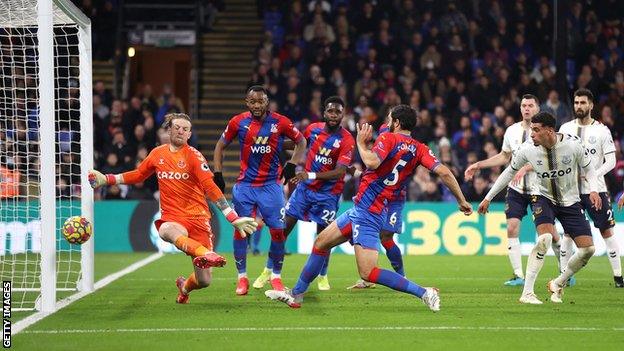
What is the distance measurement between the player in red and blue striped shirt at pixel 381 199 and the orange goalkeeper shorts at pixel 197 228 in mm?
1050

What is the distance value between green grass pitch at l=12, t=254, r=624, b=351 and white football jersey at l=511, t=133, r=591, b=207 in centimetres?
113

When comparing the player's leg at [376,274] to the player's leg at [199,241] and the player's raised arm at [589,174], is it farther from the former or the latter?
the player's raised arm at [589,174]

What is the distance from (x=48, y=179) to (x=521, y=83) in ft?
49.6

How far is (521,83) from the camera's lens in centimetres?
2328

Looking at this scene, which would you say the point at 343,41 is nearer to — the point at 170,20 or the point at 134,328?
the point at 170,20

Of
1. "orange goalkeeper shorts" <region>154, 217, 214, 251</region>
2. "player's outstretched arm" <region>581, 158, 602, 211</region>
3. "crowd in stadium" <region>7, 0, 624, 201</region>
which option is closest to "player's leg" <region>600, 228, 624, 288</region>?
"player's outstretched arm" <region>581, 158, 602, 211</region>

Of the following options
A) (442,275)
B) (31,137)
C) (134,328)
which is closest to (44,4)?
(134,328)

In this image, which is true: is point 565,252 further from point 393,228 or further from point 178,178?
point 178,178

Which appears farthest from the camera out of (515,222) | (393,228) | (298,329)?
(515,222)

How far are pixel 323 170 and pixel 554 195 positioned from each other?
2921 mm

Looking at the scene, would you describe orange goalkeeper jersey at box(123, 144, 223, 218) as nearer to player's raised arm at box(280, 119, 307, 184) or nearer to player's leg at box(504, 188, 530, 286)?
player's raised arm at box(280, 119, 307, 184)

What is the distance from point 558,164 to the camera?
10.7 m

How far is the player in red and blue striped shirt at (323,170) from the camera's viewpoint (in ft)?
40.9
